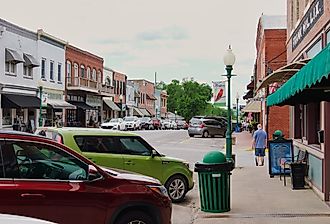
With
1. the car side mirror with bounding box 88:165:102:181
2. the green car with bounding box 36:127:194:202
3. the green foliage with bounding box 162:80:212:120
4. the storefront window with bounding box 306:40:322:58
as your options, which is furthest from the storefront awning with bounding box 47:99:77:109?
the green foliage with bounding box 162:80:212:120

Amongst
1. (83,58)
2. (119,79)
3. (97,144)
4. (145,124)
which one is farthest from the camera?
(119,79)

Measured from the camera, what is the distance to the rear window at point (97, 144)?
10766mm

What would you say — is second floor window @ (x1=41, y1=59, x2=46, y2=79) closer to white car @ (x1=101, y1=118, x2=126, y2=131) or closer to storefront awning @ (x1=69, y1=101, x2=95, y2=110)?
storefront awning @ (x1=69, y1=101, x2=95, y2=110)

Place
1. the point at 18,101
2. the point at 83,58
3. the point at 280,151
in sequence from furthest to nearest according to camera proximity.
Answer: the point at 83,58
the point at 18,101
the point at 280,151

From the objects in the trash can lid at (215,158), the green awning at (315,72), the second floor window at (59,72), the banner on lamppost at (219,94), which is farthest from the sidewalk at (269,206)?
the second floor window at (59,72)

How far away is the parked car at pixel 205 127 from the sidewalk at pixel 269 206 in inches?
1151

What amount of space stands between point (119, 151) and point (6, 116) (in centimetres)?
2762

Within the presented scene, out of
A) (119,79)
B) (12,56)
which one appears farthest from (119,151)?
(119,79)

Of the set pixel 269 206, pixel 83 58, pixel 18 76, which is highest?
pixel 83 58

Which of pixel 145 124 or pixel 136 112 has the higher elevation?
pixel 136 112

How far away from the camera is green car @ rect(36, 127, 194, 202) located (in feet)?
35.1

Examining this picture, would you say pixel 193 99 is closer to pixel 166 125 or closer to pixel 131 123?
pixel 166 125

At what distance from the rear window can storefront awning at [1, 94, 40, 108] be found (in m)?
26.6

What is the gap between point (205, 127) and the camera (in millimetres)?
44906
